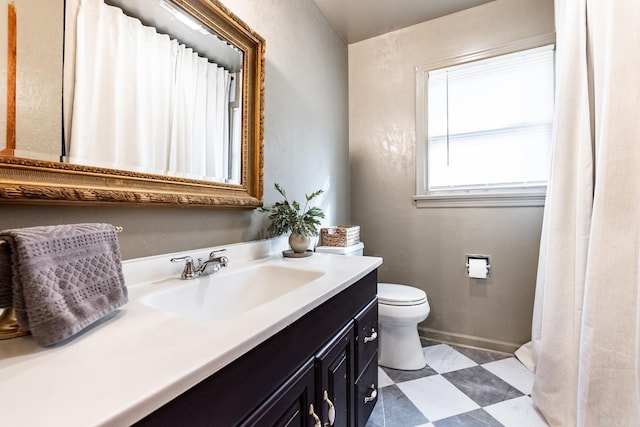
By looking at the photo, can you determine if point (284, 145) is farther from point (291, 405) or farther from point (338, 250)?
point (291, 405)

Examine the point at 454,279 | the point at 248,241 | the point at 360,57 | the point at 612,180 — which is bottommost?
the point at 454,279

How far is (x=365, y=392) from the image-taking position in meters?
1.17

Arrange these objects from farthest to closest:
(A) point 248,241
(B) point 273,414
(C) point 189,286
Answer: (A) point 248,241
(C) point 189,286
(B) point 273,414

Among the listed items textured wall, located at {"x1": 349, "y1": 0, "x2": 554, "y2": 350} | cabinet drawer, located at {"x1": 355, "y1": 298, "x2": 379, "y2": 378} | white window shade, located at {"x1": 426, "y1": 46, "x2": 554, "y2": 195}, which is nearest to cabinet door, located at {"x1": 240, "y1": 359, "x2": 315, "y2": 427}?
cabinet drawer, located at {"x1": 355, "y1": 298, "x2": 379, "y2": 378}

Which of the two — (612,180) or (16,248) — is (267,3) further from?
(612,180)

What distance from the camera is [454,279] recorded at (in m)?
2.07

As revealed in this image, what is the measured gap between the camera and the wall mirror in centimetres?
70

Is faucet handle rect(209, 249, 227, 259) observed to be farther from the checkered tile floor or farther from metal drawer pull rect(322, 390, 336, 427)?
the checkered tile floor

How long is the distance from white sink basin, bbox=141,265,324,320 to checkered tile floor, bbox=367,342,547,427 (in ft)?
2.66

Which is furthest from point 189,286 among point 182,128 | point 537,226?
point 537,226

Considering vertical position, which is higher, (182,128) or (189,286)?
(182,128)

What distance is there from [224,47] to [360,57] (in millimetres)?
1476

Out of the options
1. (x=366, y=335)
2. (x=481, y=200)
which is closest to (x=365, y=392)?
(x=366, y=335)

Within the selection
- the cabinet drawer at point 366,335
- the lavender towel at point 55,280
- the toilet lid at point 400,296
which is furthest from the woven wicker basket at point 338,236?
the lavender towel at point 55,280
